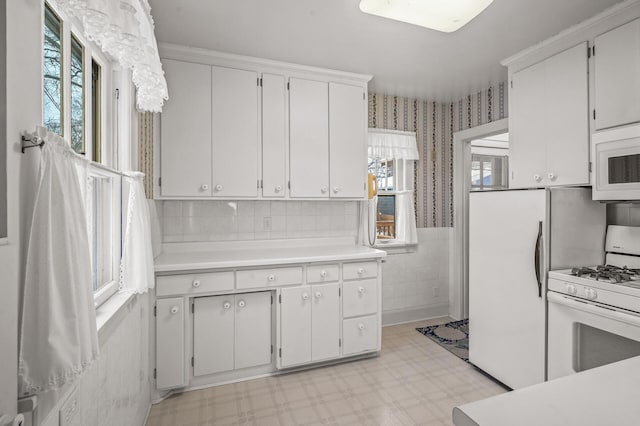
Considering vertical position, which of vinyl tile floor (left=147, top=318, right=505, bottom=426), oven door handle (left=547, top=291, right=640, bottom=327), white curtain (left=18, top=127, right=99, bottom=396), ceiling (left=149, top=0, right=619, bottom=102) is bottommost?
vinyl tile floor (left=147, top=318, right=505, bottom=426)

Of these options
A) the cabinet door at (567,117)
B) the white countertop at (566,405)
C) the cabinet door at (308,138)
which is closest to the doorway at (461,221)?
the cabinet door at (567,117)

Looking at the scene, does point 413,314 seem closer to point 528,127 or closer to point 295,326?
point 295,326

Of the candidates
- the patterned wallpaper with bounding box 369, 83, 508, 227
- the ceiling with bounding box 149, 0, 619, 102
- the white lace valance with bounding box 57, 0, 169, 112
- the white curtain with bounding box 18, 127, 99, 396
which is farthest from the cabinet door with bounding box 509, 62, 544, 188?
the white curtain with bounding box 18, 127, 99, 396

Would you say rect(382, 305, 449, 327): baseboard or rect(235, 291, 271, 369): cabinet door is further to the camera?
rect(382, 305, 449, 327): baseboard

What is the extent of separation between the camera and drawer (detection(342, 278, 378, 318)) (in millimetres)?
2641

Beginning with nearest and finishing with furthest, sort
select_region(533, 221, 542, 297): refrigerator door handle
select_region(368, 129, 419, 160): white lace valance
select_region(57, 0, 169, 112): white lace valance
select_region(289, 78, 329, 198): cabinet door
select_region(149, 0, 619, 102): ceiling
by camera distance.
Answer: select_region(57, 0, 169, 112): white lace valance
select_region(149, 0, 619, 102): ceiling
select_region(533, 221, 542, 297): refrigerator door handle
select_region(289, 78, 329, 198): cabinet door
select_region(368, 129, 419, 160): white lace valance

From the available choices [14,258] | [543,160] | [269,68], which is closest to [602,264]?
[543,160]

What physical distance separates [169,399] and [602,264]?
10.3ft

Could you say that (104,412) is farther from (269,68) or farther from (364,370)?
(269,68)

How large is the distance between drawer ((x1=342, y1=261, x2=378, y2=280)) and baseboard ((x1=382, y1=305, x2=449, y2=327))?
3.39 feet

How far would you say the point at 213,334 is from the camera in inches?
90.7

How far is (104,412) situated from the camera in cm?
122

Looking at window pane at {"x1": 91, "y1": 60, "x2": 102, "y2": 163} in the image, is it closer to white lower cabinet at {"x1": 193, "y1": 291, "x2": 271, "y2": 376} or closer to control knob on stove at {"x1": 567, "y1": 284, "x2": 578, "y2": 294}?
white lower cabinet at {"x1": 193, "y1": 291, "x2": 271, "y2": 376}

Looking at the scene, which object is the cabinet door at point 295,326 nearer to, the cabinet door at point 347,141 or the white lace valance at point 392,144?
the cabinet door at point 347,141
